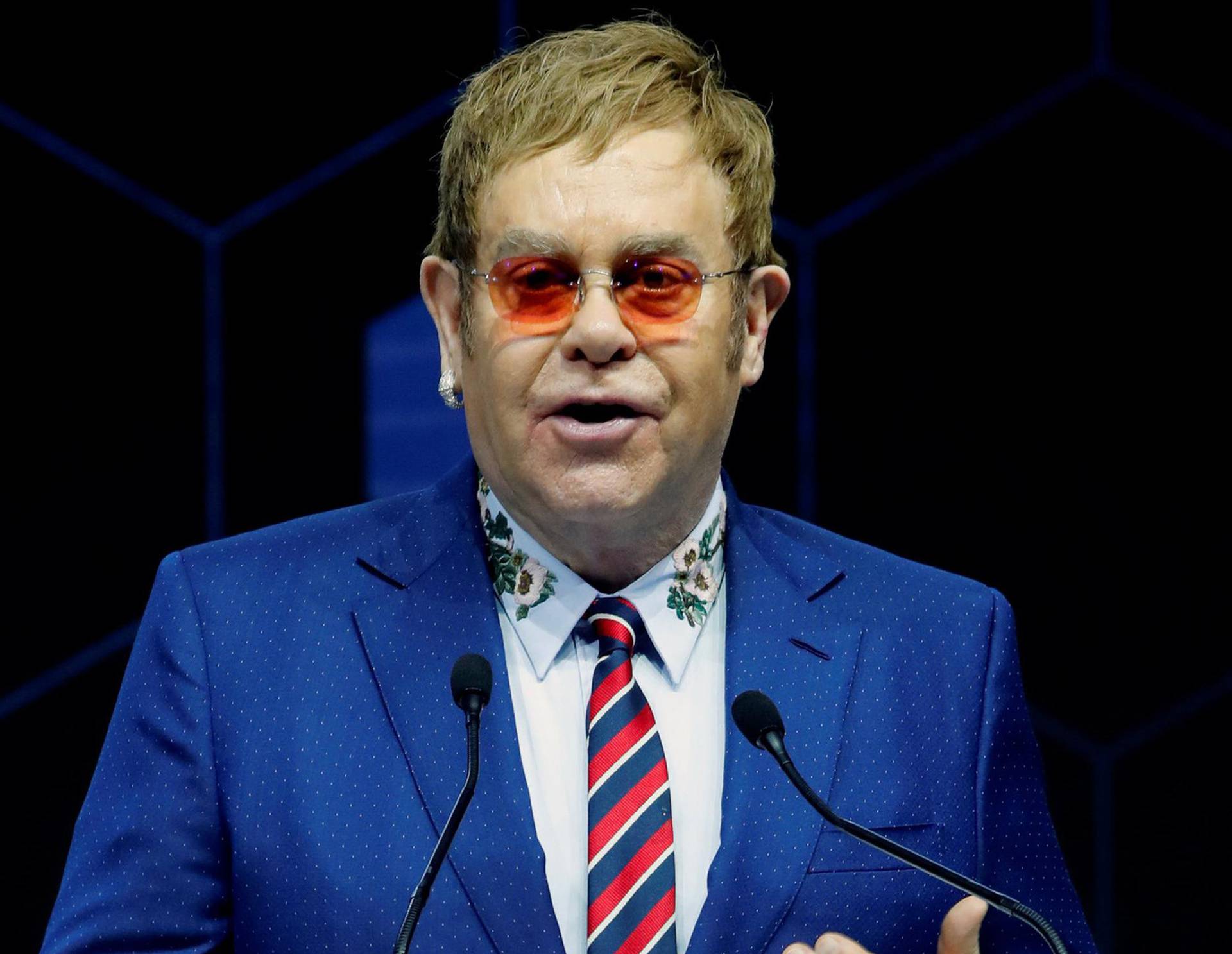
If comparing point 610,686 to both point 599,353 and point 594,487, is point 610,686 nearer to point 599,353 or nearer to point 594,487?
point 594,487

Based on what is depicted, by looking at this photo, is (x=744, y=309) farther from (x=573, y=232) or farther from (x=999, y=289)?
(x=999, y=289)

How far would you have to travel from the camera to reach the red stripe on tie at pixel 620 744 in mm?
1623

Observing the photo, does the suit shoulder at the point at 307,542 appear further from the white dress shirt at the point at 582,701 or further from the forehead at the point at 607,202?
the forehead at the point at 607,202

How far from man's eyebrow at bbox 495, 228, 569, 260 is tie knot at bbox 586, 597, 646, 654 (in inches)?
14.3

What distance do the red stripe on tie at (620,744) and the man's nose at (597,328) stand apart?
13.8 inches

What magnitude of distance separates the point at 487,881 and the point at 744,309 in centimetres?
67

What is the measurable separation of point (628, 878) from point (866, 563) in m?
0.51

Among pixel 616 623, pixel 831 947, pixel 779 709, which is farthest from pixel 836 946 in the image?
pixel 616 623

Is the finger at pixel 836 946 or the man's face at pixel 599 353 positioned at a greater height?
the man's face at pixel 599 353

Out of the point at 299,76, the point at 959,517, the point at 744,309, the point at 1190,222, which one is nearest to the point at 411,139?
the point at 299,76

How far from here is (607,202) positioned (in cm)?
167

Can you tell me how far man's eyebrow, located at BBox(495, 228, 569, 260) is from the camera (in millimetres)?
1666

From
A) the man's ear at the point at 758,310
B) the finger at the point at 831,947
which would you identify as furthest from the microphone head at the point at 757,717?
the man's ear at the point at 758,310

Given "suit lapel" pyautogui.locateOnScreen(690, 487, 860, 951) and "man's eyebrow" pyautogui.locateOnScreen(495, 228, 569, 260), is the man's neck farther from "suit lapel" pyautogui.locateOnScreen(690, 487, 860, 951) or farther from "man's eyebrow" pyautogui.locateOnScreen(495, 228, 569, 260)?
"man's eyebrow" pyautogui.locateOnScreen(495, 228, 569, 260)
